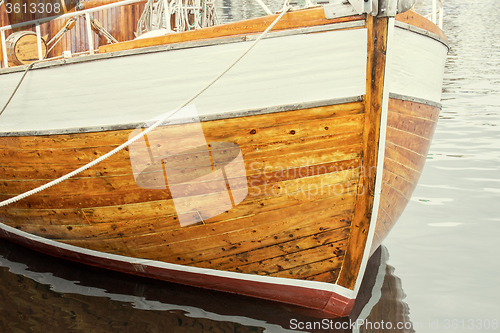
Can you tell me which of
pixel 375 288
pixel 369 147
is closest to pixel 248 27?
pixel 369 147

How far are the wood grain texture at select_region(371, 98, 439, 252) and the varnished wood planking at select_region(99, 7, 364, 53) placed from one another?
0.74m

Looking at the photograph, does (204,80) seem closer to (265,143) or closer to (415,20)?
(265,143)

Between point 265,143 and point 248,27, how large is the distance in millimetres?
762

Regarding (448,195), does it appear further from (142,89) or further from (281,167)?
(142,89)

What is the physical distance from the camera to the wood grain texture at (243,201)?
112 inches

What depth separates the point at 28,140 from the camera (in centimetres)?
341

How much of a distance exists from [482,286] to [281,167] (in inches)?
85.7

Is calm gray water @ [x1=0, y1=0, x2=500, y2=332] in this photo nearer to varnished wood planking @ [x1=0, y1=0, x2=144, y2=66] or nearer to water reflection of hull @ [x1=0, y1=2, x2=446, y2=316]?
water reflection of hull @ [x1=0, y1=2, x2=446, y2=316]

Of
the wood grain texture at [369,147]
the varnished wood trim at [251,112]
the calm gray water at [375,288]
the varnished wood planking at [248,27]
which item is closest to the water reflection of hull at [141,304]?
the calm gray water at [375,288]

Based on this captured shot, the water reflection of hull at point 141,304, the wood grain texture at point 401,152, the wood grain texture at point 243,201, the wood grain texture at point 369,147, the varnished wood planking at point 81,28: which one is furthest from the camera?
the varnished wood planking at point 81,28

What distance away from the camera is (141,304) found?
348 centimetres

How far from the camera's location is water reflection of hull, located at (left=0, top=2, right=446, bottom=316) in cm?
276

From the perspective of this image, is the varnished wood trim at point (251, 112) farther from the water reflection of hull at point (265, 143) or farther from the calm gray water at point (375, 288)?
the calm gray water at point (375, 288)

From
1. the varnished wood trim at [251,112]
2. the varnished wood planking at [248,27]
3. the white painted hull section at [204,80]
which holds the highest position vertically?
the varnished wood planking at [248,27]
